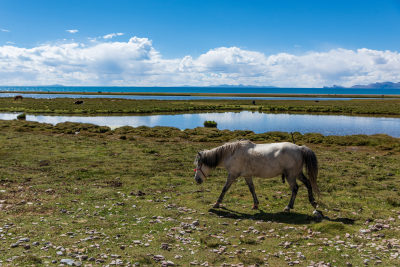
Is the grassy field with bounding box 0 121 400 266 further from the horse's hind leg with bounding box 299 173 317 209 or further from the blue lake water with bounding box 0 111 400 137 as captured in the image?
the blue lake water with bounding box 0 111 400 137

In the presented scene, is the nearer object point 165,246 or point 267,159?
point 165,246

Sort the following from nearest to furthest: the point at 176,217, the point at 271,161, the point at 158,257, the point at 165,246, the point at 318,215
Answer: the point at 158,257, the point at 165,246, the point at 318,215, the point at 176,217, the point at 271,161

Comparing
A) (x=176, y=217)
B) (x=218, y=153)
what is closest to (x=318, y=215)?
(x=218, y=153)

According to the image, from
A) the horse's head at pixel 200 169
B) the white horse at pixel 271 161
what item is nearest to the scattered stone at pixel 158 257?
the white horse at pixel 271 161

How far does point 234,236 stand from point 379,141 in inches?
1169

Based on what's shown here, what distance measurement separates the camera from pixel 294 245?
9188 millimetres

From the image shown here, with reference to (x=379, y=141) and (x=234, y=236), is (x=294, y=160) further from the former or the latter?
(x=379, y=141)

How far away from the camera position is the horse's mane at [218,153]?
13102 millimetres

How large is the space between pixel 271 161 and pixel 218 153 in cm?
243

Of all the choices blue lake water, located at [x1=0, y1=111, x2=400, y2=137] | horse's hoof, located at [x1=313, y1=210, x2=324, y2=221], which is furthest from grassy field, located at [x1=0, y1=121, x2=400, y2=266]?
blue lake water, located at [x1=0, y1=111, x2=400, y2=137]

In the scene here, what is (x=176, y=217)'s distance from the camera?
1155cm

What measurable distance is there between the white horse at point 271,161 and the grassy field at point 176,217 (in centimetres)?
131

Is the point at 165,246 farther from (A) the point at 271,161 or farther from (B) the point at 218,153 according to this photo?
(A) the point at 271,161

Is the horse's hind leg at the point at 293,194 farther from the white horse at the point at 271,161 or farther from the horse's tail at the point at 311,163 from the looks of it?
the horse's tail at the point at 311,163
